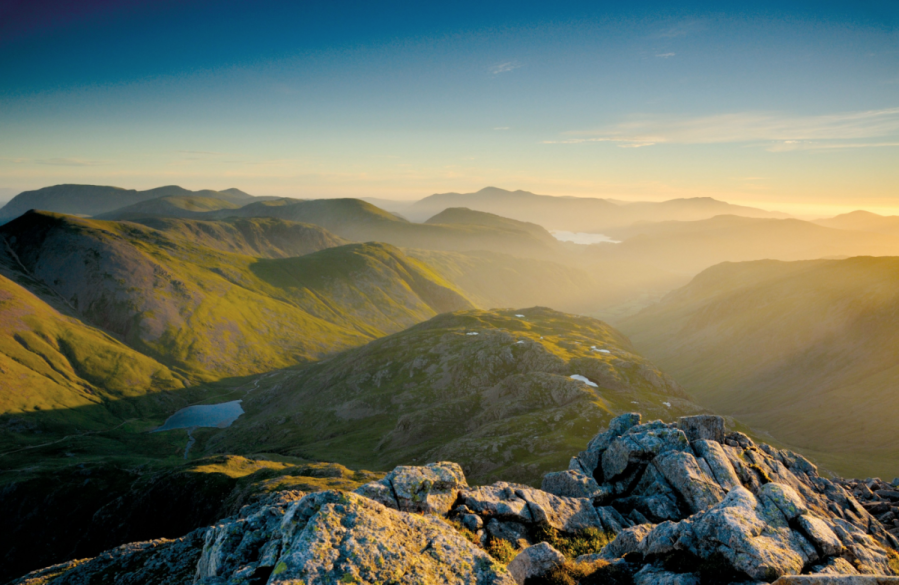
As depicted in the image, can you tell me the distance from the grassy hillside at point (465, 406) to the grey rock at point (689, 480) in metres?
51.7

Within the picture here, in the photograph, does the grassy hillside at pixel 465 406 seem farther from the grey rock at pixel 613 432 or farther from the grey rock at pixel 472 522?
the grey rock at pixel 472 522

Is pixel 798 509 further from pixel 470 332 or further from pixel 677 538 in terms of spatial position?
pixel 470 332

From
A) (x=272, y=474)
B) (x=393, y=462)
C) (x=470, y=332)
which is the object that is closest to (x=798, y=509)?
(x=272, y=474)

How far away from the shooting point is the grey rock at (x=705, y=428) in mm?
45062

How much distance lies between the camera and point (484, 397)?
136 metres

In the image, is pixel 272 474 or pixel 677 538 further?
pixel 272 474

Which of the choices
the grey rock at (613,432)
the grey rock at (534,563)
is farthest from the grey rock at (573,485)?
the grey rock at (534,563)

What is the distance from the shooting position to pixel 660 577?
769 inches

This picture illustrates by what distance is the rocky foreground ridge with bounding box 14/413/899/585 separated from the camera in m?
17.3

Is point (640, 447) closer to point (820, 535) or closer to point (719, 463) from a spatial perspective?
point (719, 463)

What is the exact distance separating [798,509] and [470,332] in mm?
171687

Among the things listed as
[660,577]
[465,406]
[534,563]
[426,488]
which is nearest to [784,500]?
[660,577]

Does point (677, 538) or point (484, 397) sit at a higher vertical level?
point (677, 538)

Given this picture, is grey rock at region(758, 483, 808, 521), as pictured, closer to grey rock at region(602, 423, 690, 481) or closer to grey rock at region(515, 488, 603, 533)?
grey rock at region(515, 488, 603, 533)
